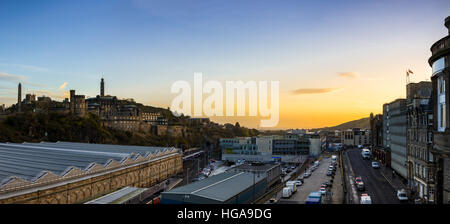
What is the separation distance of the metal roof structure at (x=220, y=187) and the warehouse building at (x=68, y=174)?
562 cm

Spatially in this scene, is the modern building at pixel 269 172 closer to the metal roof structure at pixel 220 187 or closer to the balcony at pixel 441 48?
the metal roof structure at pixel 220 187

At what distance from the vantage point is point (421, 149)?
1839 cm

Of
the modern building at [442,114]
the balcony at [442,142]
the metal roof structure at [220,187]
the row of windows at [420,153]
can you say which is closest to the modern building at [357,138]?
the row of windows at [420,153]

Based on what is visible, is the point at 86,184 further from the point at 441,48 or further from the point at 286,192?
the point at 441,48

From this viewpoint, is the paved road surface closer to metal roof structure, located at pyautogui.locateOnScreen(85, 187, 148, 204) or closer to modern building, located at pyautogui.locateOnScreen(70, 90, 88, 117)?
metal roof structure, located at pyautogui.locateOnScreen(85, 187, 148, 204)

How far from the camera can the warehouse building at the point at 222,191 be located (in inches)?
619

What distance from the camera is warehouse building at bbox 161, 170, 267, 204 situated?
1573 cm

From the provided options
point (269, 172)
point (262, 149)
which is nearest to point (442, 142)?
point (269, 172)

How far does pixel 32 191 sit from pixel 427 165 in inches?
835

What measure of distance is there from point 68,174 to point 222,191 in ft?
29.3

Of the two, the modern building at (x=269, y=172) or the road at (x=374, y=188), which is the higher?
the modern building at (x=269, y=172)

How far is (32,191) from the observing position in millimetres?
14703
